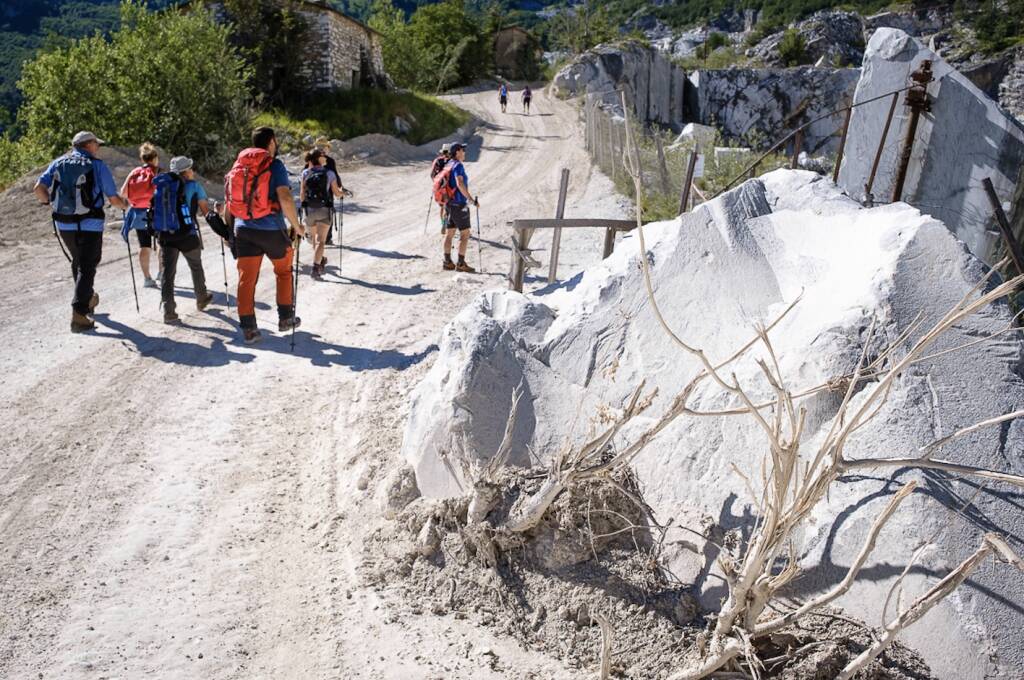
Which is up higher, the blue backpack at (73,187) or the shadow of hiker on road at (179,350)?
the blue backpack at (73,187)

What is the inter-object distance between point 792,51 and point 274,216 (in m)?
52.2

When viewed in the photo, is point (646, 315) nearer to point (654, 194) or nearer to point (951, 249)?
point (951, 249)

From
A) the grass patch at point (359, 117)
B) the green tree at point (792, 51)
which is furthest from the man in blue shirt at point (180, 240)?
the green tree at point (792, 51)

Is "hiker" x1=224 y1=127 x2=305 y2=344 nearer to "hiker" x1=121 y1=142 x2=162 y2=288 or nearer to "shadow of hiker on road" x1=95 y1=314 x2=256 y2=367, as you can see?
"shadow of hiker on road" x1=95 y1=314 x2=256 y2=367

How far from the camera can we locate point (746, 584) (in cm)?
260

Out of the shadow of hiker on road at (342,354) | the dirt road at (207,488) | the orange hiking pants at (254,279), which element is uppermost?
the orange hiking pants at (254,279)

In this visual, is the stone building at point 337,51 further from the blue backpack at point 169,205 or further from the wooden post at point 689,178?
the wooden post at point 689,178

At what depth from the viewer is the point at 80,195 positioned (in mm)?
6668

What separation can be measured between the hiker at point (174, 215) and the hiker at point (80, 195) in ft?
1.18

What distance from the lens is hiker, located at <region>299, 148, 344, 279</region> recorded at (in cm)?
949

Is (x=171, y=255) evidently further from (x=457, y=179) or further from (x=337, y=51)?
(x=337, y=51)

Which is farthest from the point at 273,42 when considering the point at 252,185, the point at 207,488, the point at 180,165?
the point at 207,488

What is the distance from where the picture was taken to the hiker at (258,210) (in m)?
6.30

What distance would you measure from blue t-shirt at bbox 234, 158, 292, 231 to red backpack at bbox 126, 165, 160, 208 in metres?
1.85
